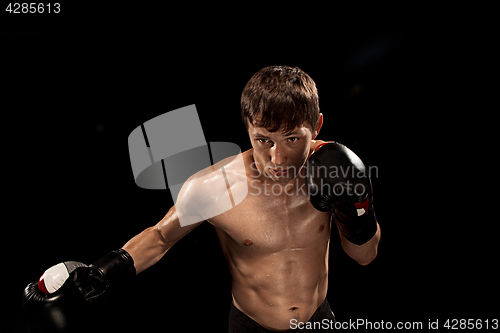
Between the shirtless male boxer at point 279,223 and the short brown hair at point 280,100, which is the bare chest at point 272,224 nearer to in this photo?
the shirtless male boxer at point 279,223

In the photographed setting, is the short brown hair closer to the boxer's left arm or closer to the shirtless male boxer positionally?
the shirtless male boxer

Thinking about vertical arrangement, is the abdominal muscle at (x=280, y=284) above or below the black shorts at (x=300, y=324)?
above

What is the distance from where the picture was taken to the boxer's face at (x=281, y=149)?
136cm

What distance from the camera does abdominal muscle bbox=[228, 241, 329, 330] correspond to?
1614 mm

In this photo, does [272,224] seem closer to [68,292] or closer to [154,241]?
[154,241]

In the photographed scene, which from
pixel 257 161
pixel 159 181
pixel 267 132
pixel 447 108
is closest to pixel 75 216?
pixel 159 181

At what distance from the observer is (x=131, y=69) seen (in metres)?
1.97

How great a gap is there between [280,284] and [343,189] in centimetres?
61

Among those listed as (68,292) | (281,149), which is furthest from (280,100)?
(68,292)

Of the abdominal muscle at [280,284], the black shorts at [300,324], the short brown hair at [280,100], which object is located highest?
the short brown hair at [280,100]

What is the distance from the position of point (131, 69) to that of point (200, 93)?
0.43 m

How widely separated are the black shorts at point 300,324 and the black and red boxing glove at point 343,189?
0.57 m

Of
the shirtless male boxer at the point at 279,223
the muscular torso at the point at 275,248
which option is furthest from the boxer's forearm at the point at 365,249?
Result: the muscular torso at the point at 275,248

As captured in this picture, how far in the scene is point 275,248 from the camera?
1581mm
